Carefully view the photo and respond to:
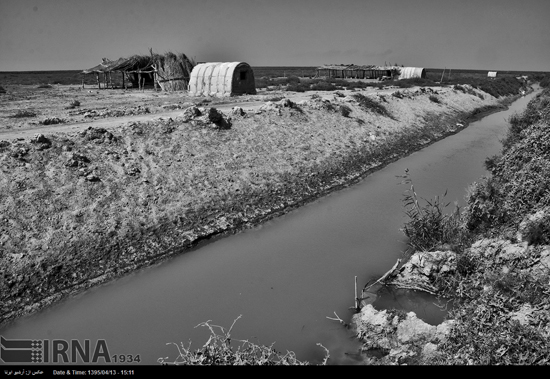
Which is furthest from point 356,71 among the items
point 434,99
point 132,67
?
point 132,67

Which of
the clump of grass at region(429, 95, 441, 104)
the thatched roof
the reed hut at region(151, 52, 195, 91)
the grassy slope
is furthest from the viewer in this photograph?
the thatched roof

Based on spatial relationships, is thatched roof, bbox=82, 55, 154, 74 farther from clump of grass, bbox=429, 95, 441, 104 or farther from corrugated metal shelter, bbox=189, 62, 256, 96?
clump of grass, bbox=429, 95, 441, 104

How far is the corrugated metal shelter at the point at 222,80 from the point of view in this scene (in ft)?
78.7

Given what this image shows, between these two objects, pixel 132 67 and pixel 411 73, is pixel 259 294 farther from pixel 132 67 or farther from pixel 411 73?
Result: pixel 411 73

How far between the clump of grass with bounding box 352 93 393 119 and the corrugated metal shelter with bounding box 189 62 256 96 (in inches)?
305

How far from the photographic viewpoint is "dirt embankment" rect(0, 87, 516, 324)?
24.4ft

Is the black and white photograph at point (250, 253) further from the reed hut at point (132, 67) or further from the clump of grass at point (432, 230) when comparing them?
the reed hut at point (132, 67)

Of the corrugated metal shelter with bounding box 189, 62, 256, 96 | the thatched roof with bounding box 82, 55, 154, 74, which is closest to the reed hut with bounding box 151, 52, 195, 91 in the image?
the thatched roof with bounding box 82, 55, 154, 74

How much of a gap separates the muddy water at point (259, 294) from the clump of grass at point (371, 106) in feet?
36.4

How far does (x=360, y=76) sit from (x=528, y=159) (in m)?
49.7

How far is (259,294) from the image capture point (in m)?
6.77

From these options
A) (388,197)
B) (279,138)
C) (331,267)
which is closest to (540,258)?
(331,267)

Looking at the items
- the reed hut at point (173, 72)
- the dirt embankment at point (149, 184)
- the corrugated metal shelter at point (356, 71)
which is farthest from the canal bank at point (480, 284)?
the corrugated metal shelter at point (356, 71)

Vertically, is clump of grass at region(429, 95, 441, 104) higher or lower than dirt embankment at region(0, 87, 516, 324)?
higher
